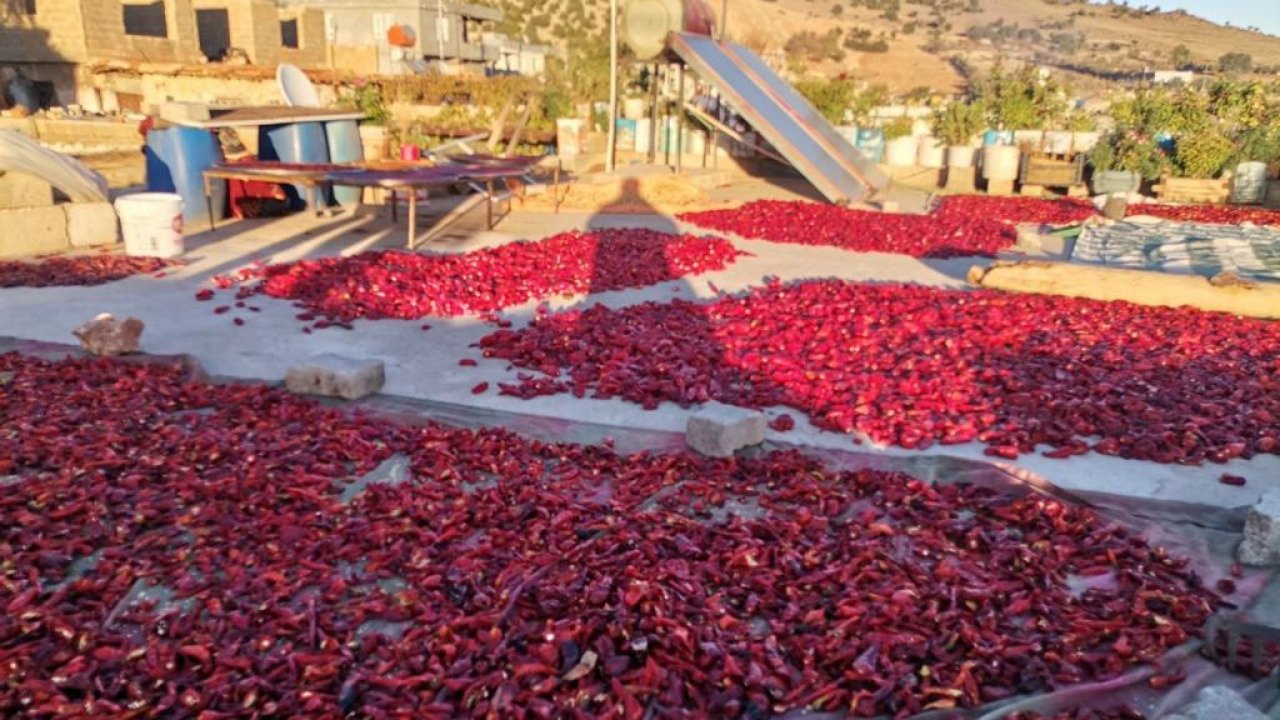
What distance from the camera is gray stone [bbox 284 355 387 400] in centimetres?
578

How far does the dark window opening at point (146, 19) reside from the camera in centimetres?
3756

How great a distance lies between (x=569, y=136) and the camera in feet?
70.2

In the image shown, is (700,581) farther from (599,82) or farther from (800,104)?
(599,82)

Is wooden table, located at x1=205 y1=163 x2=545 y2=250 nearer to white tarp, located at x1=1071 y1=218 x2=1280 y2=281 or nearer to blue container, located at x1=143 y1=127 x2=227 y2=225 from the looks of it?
blue container, located at x1=143 y1=127 x2=227 y2=225

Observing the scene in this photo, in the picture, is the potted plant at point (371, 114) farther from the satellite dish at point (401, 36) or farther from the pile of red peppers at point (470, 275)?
the satellite dish at point (401, 36)

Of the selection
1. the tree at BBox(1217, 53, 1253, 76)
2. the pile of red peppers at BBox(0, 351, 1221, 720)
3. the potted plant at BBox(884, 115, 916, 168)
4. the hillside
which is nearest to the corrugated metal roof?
the hillside

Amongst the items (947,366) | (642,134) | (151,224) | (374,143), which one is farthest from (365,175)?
(642,134)

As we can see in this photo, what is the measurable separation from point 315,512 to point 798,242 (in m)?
10.2

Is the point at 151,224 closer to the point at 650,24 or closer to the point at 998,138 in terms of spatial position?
the point at 650,24

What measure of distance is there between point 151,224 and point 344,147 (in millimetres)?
6273

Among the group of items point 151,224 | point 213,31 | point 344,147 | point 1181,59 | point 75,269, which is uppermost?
point 1181,59

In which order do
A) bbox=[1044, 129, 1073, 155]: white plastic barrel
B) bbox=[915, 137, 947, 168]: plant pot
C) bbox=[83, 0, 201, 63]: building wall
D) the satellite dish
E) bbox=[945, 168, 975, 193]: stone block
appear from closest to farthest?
1. bbox=[945, 168, 975, 193]: stone block
2. bbox=[1044, 129, 1073, 155]: white plastic barrel
3. bbox=[915, 137, 947, 168]: plant pot
4. bbox=[83, 0, 201, 63]: building wall
5. the satellite dish

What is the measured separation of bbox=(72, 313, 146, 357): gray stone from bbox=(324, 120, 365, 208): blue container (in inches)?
361

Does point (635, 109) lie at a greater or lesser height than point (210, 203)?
greater
